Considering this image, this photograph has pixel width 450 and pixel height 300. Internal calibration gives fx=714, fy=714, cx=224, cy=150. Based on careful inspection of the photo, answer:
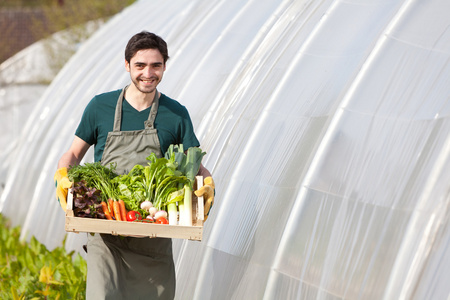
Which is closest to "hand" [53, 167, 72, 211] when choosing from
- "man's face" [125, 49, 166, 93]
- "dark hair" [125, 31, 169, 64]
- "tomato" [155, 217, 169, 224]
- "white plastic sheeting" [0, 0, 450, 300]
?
"tomato" [155, 217, 169, 224]

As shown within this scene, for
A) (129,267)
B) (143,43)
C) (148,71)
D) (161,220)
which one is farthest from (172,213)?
(143,43)

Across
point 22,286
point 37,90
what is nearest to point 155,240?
point 22,286

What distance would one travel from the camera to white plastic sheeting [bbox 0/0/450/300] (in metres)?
3.45

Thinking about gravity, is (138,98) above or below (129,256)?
above

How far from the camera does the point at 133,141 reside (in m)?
3.73

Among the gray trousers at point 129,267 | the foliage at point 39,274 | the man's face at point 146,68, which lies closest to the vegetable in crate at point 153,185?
the gray trousers at point 129,267

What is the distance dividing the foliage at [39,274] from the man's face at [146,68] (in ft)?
8.49

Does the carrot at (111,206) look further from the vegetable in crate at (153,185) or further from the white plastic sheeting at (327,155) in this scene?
the white plastic sheeting at (327,155)

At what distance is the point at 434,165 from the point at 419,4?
4.09 ft

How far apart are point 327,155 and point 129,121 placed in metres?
1.13

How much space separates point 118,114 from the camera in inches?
147

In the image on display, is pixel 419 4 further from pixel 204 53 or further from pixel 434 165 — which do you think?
pixel 204 53

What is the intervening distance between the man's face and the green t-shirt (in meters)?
0.17

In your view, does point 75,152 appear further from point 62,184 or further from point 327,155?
point 327,155
